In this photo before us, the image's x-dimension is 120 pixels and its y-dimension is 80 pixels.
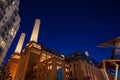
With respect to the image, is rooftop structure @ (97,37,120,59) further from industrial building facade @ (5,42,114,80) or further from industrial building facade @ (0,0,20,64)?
industrial building facade @ (0,0,20,64)

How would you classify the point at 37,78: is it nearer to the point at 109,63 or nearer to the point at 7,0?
the point at 109,63

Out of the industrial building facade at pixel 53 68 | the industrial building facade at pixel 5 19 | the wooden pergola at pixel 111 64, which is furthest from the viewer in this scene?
the industrial building facade at pixel 5 19

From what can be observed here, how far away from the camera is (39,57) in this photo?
92.3 ft

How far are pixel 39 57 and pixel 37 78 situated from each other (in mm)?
6105

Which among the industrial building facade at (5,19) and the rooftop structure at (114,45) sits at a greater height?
the industrial building facade at (5,19)

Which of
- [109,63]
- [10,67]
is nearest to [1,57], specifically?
[10,67]

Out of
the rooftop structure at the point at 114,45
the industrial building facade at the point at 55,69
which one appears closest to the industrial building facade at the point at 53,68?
the industrial building facade at the point at 55,69

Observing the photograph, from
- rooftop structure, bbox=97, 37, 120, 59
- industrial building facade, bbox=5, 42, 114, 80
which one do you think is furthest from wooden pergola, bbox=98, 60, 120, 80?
industrial building facade, bbox=5, 42, 114, 80

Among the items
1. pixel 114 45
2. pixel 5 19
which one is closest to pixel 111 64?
pixel 114 45

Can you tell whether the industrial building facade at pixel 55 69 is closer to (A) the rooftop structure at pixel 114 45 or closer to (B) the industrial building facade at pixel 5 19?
(A) the rooftop structure at pixel 114 45

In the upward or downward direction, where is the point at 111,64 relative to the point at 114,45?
downward

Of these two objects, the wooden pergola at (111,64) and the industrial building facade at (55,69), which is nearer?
the wooden pergola at (111,64)

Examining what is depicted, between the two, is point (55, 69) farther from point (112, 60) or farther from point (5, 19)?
point (5, 19)

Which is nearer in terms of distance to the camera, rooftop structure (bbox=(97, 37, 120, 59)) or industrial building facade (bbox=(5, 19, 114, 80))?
rooftop structure (bbox=(97, 37, 120, 59))
